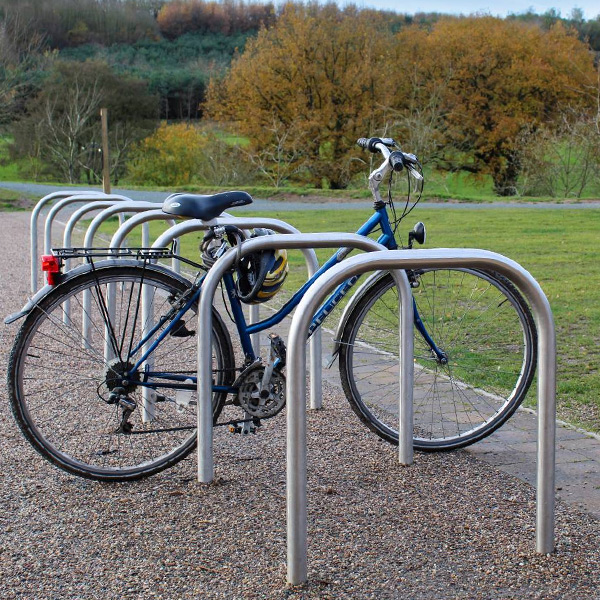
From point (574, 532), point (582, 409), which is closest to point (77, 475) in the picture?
point (574, 532)

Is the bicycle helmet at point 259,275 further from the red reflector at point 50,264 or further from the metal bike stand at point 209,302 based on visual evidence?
the red reflector at point 50,264

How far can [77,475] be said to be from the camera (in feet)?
12.3

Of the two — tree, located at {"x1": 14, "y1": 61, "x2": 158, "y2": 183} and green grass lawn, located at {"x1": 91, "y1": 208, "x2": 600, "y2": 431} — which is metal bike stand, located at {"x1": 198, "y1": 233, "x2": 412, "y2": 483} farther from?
tree, located at {"x1": 14, "y1": 61, "x2": 158, "y2": 183}

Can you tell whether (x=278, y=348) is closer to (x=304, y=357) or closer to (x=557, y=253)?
(x=304, y=357)

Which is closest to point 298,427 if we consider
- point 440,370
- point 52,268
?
point 52,268

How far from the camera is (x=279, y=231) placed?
4781 mm

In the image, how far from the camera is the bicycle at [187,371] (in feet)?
12.3

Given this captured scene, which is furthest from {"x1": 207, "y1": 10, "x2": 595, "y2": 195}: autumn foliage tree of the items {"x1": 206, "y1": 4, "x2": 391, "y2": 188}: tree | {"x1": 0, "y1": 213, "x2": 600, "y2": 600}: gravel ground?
{"x1": 0, "y1": 213, "x2": 600, "y2": 600}: gravel ground

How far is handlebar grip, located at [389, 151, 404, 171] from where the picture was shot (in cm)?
407

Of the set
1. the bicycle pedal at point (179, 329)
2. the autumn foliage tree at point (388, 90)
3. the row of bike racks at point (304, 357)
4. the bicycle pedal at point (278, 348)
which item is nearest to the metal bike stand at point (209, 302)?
the row of bike racks at point (304, 357)

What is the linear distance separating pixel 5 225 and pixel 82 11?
67643mm

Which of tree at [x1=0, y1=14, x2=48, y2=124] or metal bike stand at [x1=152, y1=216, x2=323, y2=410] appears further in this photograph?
tree at [x1=0, y1=14, x2=48, y2=124]

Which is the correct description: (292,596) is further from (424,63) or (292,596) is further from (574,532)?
(424,63)

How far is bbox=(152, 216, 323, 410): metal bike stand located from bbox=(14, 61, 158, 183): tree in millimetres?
39307
